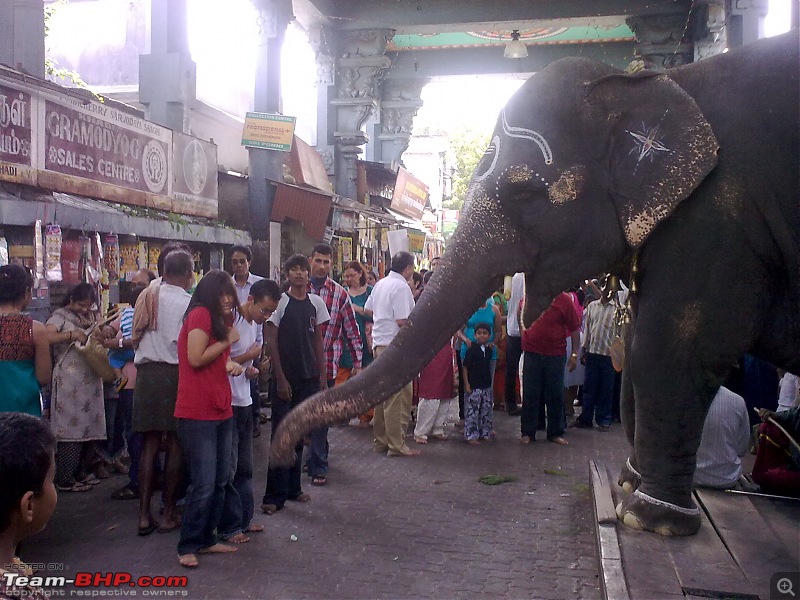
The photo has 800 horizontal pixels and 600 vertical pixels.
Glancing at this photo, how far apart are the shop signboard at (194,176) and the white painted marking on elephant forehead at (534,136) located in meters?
6.29

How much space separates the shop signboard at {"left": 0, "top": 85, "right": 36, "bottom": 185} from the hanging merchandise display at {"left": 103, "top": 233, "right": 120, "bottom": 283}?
41.0 inches

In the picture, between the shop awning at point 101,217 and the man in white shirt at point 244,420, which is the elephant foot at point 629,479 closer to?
the man in white shirt at point 244,420

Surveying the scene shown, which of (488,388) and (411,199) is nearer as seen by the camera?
(488,388)

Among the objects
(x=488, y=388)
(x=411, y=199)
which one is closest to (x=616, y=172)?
(x=488, y=388)

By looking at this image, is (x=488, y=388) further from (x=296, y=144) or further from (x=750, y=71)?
(x=296, y=144)

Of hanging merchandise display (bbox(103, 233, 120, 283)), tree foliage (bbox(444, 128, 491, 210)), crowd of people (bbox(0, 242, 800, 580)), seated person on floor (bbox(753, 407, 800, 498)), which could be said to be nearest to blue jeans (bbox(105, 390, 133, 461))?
crowd of people (bbox(0, 242, 800, 580))

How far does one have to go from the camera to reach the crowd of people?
438 centimetres

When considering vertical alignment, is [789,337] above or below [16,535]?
above

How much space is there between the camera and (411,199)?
68.2 ft

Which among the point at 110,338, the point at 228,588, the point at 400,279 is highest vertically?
the point at 400,279

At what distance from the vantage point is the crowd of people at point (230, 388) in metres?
4.38

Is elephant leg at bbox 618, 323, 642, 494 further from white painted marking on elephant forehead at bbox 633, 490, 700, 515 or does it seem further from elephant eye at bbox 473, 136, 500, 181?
elephant eye at bbox 473, 136, 500, 181

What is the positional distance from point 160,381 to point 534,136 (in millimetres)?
3177

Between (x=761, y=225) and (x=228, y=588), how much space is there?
3.53 m
